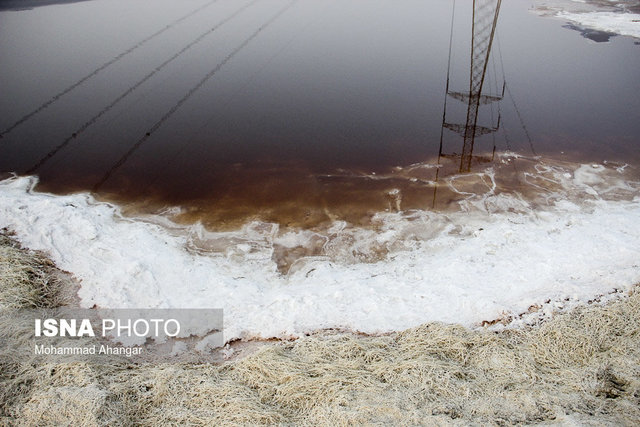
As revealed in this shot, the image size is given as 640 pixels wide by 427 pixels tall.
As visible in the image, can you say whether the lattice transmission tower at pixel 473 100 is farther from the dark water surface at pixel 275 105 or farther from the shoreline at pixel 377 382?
the shoreline at pixel 377 382

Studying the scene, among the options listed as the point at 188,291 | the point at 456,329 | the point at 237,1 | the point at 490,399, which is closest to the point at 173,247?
the point at 188,291

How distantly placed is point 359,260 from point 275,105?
25.5ft

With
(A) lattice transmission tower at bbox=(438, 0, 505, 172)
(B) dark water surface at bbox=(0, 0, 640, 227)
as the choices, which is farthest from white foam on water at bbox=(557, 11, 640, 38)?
(A) lattice transmission tower at bbox=(438, 0, 505, 172)

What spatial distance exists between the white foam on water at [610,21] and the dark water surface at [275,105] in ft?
5.29

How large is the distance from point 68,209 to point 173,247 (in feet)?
8.64

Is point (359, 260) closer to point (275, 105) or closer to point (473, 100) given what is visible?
point (275, 105)

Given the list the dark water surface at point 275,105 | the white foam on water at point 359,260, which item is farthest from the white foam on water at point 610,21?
the white foam on water at point 359,260

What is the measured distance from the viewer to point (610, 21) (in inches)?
910

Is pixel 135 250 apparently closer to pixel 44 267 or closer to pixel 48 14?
pixel 44 267

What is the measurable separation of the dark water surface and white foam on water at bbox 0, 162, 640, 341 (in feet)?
2.65

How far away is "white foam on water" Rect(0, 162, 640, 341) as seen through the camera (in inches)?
263

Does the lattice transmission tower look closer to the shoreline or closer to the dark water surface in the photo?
the dark water surface

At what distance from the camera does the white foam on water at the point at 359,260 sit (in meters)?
6.68

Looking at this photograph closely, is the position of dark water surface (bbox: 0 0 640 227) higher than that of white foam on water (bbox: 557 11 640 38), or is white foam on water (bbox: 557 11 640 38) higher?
white foam on water (bbox: 557 11 640 38)
